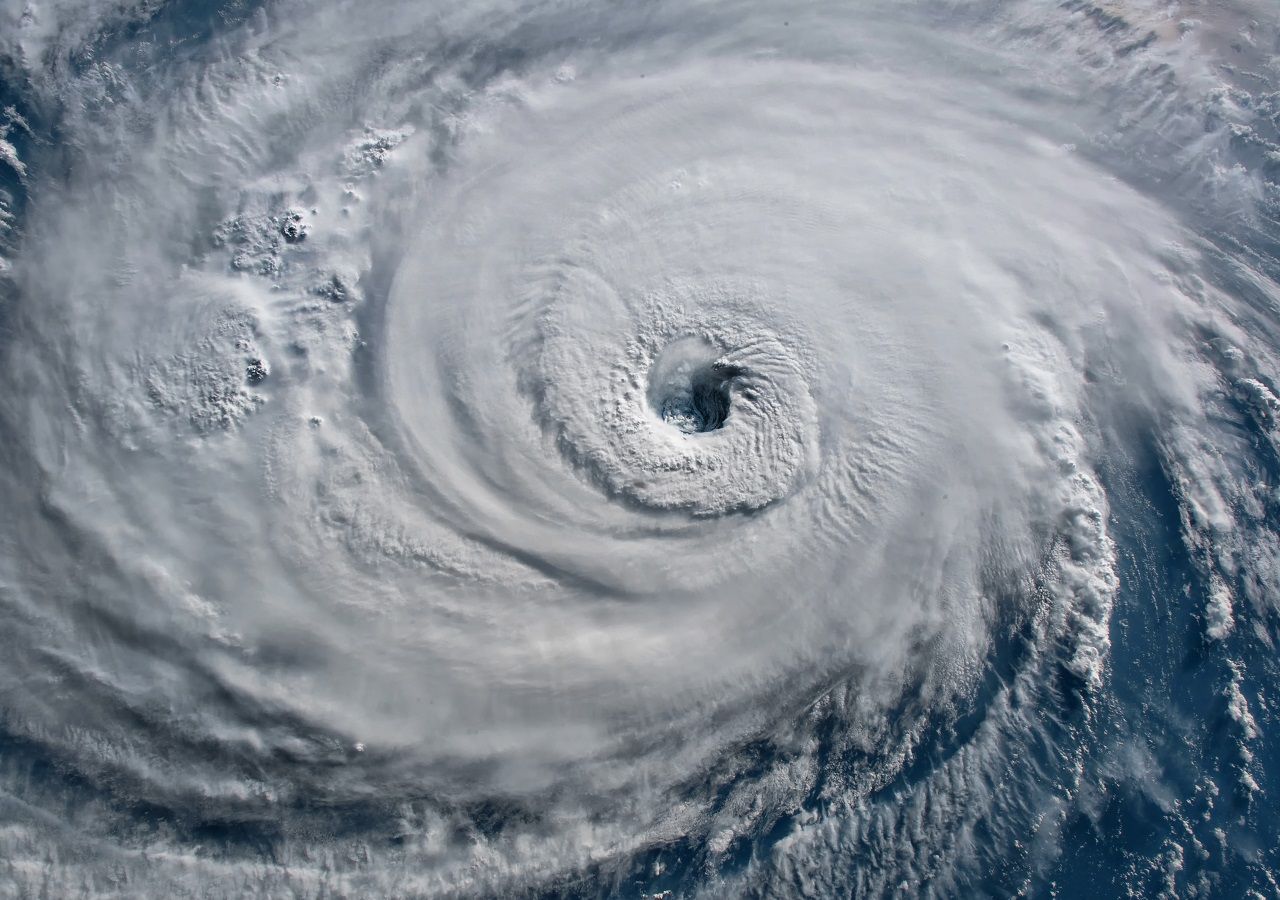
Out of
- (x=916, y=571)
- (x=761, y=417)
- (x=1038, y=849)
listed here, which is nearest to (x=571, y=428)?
(x=761, y=417)

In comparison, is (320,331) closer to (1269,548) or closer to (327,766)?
(327,766)

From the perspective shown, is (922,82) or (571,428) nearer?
(571,428)

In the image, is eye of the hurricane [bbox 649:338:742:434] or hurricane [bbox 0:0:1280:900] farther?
eye of the hurricane [bbox 649:338:742:434]

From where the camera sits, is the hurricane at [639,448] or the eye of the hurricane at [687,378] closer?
the hurricane at [639,448]

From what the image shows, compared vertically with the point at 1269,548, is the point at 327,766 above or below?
below

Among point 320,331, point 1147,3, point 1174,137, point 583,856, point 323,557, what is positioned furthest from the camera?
point 1147,3
